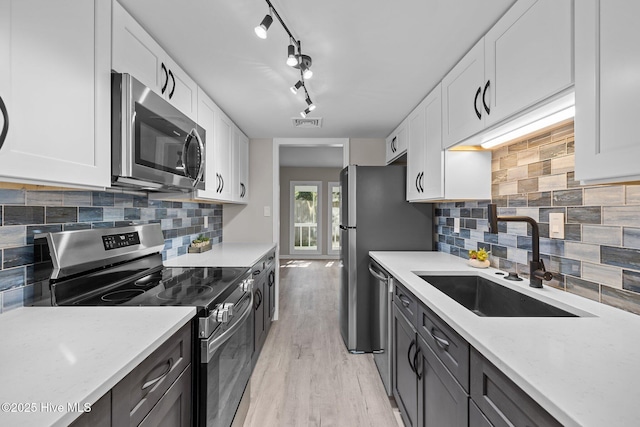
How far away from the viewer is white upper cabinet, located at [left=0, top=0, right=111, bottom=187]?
2.65ft

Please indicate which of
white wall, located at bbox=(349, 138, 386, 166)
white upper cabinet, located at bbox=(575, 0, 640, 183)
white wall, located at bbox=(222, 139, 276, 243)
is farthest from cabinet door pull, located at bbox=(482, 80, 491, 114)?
white wall, located at bbox=(222, 139, 276, 243)

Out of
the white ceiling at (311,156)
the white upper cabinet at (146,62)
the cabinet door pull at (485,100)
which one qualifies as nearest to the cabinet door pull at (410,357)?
the cabinet door pull at (485,100)

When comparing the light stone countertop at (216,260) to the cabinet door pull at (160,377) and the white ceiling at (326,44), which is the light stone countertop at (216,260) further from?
the white ceiling at (326,44)

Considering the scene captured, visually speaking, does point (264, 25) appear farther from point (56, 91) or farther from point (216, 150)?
point (216, 150)

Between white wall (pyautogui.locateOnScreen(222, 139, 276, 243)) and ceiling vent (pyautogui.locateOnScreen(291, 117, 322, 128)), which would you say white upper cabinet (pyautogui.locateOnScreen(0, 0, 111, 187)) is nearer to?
ceiling vent (pyautogui.locateOnScreen(291, 117, 322, 128))

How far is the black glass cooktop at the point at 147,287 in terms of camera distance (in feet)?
3.93

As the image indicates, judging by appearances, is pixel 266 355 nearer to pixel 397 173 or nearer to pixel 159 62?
pixel 397 173

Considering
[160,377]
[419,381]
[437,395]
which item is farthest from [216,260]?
[437,395]

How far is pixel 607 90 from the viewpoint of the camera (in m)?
0.79

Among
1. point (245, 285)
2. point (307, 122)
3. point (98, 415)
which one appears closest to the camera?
point (98, 415)

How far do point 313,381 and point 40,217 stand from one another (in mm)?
1944

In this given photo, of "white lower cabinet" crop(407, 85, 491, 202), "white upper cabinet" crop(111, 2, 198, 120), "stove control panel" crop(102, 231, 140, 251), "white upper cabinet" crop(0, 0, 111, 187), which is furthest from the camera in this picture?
"white lower cabinet" crop(407, 85, 491, 202)

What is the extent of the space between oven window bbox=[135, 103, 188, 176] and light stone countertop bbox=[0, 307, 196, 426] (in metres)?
0.65

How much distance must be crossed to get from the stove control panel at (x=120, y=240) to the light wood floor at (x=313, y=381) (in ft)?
4.18
